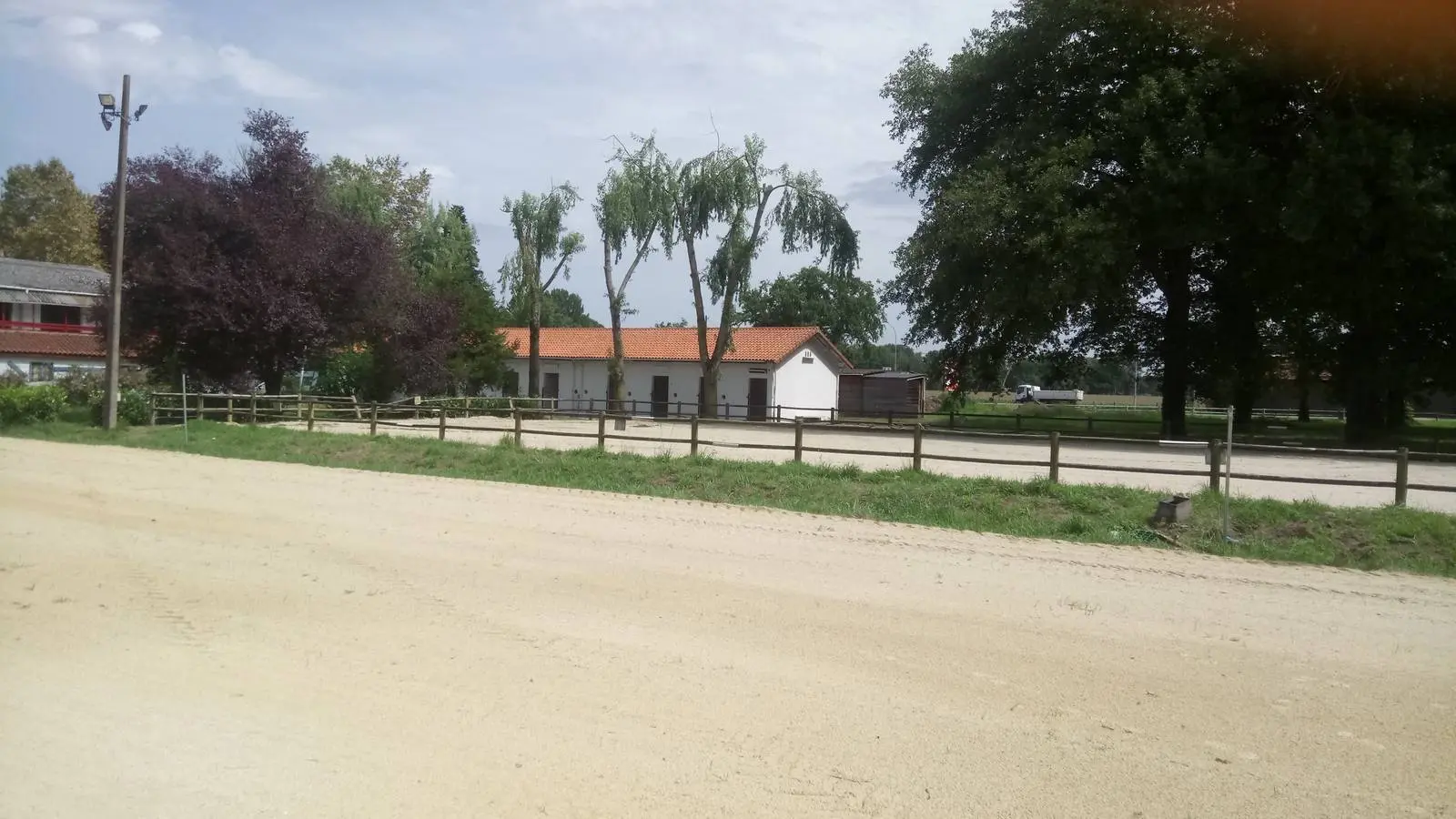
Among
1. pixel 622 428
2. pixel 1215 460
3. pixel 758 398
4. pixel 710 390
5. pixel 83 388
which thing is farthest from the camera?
pixel 758 398

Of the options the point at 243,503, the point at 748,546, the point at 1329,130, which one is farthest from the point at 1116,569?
the point at 1329,130

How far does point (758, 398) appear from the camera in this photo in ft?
161

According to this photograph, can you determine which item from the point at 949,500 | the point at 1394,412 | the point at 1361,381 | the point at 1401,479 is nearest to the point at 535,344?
the point at 1361,381

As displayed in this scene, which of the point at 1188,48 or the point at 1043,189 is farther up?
the point at 1188,48

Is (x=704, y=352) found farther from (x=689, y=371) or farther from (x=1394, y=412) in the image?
(x=1394, y=412)

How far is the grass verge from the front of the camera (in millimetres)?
12789

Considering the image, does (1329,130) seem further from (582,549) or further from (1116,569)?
(582,549)

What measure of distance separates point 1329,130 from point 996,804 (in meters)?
28.7

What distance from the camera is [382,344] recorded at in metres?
39.9

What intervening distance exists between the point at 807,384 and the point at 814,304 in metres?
30.4

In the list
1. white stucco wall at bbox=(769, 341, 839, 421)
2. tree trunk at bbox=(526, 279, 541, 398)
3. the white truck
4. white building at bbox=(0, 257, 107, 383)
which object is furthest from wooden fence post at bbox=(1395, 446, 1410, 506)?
the white truck

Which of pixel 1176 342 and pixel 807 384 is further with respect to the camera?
pixel 807 384

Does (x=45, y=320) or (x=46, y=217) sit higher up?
(x=46, y=217)

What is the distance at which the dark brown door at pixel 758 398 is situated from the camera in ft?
158
